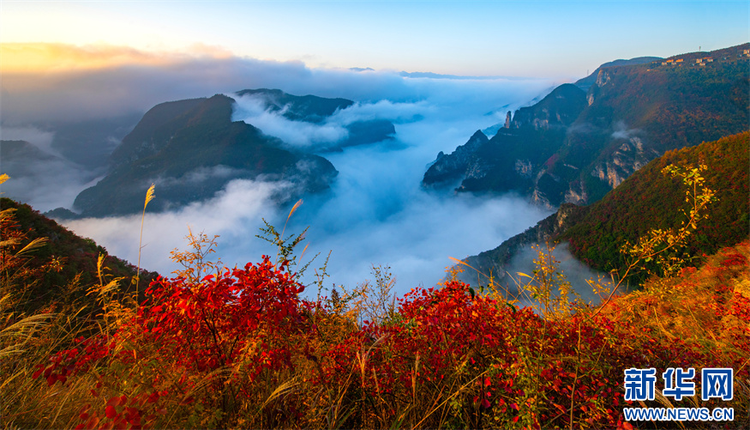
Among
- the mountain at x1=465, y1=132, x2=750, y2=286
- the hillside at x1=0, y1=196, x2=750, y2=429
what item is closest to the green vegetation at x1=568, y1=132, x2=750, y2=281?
the mountain at x1=465, y1=132, x2=750, y2=286

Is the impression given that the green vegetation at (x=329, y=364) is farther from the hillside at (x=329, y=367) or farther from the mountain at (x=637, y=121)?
the mountain at (x=637, y=121)

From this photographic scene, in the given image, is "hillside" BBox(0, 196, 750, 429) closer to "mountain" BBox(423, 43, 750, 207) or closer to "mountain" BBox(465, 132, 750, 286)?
"mountain" BBox(465, 132, 750, 286)

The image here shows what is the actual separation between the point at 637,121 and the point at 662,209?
125 metres

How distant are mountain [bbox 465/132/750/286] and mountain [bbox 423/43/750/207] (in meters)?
76.1

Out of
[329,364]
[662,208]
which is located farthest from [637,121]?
[329,364]

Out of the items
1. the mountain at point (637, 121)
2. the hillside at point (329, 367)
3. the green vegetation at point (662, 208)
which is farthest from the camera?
the mountain at point (637, 121)

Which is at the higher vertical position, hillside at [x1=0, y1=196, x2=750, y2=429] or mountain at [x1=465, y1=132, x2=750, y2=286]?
hillside at [x1=0, y1=196, x2=750, y2=429]

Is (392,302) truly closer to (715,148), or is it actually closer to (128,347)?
(128,347)

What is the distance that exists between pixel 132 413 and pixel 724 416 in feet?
16.8

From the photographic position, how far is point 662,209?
53.5 metres

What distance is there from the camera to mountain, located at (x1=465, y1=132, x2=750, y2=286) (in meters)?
41.2

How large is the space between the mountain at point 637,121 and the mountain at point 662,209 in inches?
2994

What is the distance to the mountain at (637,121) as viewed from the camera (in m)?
126

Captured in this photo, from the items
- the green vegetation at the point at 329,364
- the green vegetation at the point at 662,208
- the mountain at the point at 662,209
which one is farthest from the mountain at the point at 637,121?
the green vegetation at the point at 329,364
